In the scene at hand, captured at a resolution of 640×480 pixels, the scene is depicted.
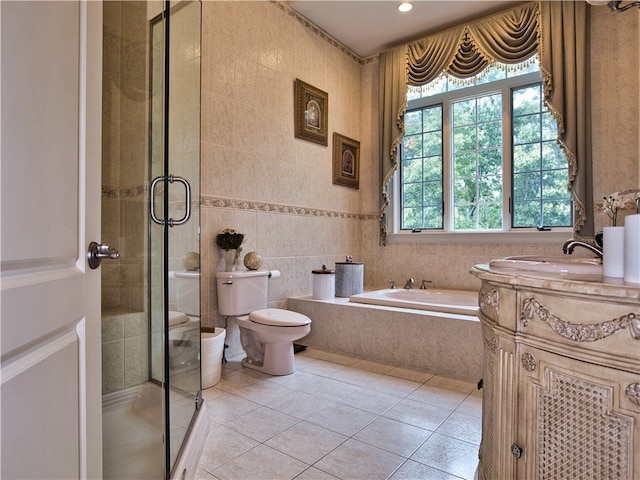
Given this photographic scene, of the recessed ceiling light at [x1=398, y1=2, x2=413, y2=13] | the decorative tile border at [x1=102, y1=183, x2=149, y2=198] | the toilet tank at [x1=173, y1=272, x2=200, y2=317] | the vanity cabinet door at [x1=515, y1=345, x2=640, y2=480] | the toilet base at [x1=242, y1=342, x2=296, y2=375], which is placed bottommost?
the toilet base at [x1=242, y1=342, x2=296, y2=375]

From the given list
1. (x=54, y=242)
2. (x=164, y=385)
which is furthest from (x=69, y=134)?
(x=164, y=385)

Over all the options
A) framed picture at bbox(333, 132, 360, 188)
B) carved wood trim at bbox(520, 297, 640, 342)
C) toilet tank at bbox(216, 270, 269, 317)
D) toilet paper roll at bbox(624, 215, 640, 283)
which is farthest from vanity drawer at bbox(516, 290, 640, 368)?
framed picture at bbox(333, 132, 360, 188)

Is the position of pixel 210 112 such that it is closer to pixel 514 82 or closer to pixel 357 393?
pixel 357 393

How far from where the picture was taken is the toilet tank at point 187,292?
1602 millimetres

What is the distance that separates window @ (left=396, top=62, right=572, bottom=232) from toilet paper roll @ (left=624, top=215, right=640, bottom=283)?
9.38 feet

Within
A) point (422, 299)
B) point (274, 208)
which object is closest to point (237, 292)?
point (274, 208)

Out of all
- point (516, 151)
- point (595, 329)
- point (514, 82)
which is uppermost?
point (514, 82)

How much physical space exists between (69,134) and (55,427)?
587 mm

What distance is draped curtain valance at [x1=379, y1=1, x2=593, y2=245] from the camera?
10.0 ft

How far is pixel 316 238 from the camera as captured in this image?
12.6 ft

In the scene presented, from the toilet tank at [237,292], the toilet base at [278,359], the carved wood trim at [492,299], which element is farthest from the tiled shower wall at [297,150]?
the carved wood trim at [492,299]

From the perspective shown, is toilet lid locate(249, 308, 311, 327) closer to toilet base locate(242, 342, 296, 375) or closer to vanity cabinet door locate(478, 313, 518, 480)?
toilet base locate(242, 342, 296, 375)

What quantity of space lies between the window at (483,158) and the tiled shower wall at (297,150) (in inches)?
11.5

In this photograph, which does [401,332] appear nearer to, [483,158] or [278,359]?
[278,359]
